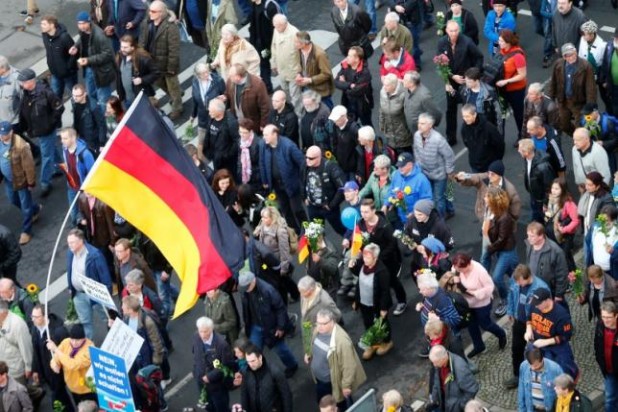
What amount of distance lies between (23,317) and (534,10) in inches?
394

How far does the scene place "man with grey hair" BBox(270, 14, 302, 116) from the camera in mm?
23562

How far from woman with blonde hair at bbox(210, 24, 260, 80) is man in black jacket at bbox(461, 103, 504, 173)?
3.82 metres

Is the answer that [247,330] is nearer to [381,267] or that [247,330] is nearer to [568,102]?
[381,267]

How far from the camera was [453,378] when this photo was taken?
56.5 ft

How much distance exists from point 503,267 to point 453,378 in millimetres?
2811

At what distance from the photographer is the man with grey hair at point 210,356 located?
1817cm

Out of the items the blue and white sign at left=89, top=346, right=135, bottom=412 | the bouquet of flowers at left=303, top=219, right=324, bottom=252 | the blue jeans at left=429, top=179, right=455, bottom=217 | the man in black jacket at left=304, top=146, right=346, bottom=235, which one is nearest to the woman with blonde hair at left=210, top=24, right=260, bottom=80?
the man in black jacket at left=304, top=146, right=346, bottom=235

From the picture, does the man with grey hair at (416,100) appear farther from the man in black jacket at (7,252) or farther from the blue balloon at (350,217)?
the man in black jacket at (7,252)

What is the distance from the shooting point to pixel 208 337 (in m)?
18.2

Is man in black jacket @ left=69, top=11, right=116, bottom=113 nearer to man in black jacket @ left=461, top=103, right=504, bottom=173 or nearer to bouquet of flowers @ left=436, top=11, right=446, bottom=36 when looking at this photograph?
bouquet of flowers @ left=436, top=11, right=446, bottom=36

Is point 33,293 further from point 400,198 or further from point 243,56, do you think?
point 243,56

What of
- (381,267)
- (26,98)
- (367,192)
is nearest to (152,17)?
(26,98)

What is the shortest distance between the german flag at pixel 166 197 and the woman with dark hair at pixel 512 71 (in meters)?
7.58

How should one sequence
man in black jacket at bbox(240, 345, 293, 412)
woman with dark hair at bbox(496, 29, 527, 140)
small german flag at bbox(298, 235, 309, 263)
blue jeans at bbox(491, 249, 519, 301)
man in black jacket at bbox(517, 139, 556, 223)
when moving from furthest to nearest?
woman with dark hair at bbox(496, 29, 527, 140) < man in black jacket at bbox(517, 139, 556, 223) < small german flag at bbox(298, 235, 309, 263) < blue jeans at bbox(491, 249, 519, 301) < man in black jacket at bbox(240, 345, 293, 412)
